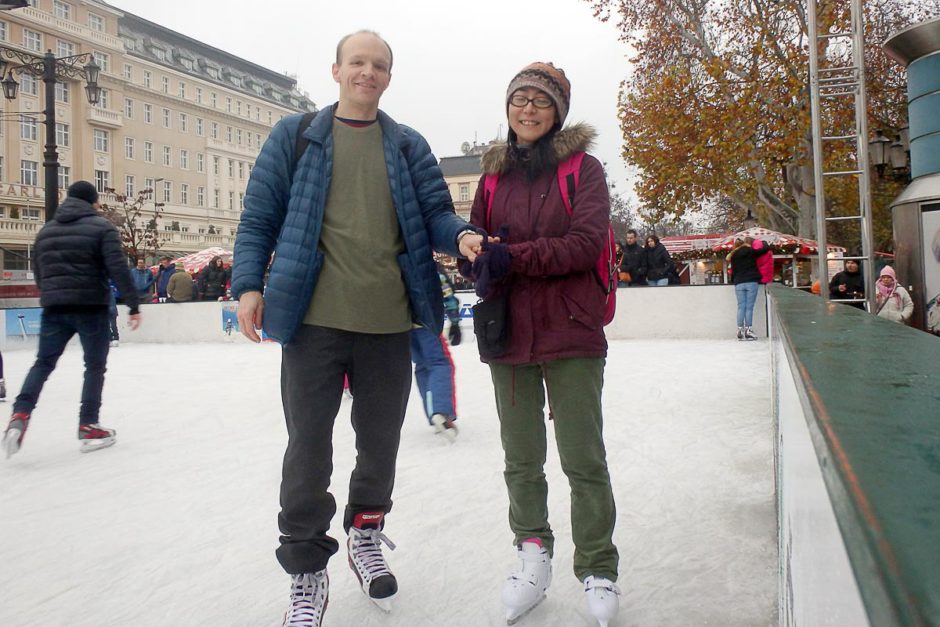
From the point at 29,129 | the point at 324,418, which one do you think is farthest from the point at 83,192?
the point at 29,129

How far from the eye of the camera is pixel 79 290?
165 inches

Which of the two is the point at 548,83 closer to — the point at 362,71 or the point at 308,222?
the point at 362,71

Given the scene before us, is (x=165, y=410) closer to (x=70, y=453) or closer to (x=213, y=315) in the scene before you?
(x=70, y=453)

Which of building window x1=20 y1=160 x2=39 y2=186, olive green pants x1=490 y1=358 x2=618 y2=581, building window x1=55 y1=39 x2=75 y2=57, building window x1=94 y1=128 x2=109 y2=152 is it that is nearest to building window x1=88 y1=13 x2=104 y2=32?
building window x1=55 y1=39 x2=75 y2=57

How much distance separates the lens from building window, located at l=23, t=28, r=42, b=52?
4200cm

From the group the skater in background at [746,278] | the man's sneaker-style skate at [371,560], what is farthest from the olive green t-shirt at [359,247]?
the skater in background at [746,278]

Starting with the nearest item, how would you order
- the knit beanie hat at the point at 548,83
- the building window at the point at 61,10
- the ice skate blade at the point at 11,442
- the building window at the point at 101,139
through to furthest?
the knit beanie hat at the point at 548,83, the ice skate blade at the point at 11,442, the building window at the point at 61,10, the building window at the point at 101,139

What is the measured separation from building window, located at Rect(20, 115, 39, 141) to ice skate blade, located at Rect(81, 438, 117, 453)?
45.2 m

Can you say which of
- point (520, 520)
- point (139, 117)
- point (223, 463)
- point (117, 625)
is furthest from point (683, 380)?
point (139, 117)

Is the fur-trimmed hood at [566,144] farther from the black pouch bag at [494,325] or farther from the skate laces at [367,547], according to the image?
Answer: the skate laces at [367,547]

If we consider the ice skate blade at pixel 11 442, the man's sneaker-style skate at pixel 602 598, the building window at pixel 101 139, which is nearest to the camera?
the man's sneaker-style skate at pixel 602 598

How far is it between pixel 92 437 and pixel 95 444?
6cm

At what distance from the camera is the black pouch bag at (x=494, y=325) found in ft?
6.72

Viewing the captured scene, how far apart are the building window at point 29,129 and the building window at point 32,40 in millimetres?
4210
